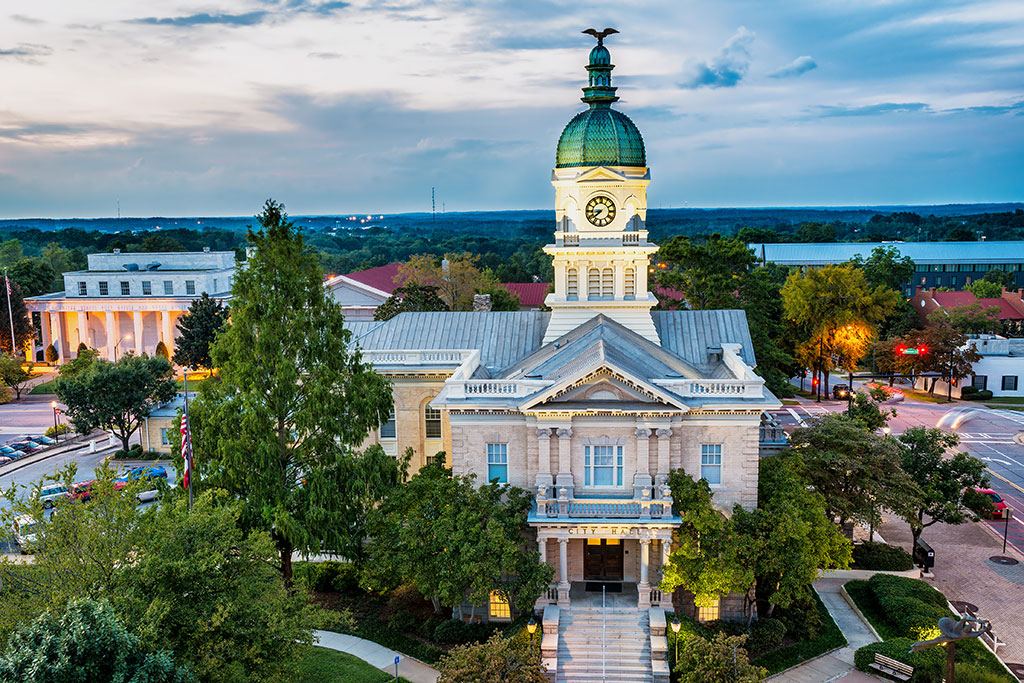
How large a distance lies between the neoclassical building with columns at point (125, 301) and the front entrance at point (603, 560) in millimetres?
72307

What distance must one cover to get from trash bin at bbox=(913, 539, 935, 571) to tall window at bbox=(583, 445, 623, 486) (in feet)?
59.4

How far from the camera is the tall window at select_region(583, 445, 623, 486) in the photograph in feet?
119

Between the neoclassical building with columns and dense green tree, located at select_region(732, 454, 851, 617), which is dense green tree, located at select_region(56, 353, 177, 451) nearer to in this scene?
the neoclassical building with columns

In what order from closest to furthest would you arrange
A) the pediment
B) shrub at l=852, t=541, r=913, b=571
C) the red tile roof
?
shrub at l=852, t=541, r=913, b=571, the pediment, the red tile roof

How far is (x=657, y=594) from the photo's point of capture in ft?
116

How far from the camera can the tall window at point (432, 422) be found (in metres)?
46.8

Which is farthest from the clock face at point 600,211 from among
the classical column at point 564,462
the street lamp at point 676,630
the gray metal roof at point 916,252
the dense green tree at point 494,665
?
the gray metal roof at point 916,252

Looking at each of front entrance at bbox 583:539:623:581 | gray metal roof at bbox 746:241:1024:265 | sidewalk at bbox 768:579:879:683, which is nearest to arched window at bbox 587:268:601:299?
front entrance at bbox 583:539:623:581

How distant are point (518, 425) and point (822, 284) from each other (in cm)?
5751

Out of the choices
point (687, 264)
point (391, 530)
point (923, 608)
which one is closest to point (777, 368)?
point (687, 264)

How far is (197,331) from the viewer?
87000mm

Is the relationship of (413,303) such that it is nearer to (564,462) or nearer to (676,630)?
(564,462)

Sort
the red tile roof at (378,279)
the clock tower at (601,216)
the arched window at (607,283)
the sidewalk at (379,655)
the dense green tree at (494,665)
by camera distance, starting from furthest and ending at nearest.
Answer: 1. the red tile roof at (378,279)
2. the arched window at (607,283)
3. the clock tower at (601,216)
4. the sidewalk at (379,655)
5. the dense green tree at (494,665)

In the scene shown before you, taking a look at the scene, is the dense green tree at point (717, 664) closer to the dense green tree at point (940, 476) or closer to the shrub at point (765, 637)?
the shrub at point (765, 637)
